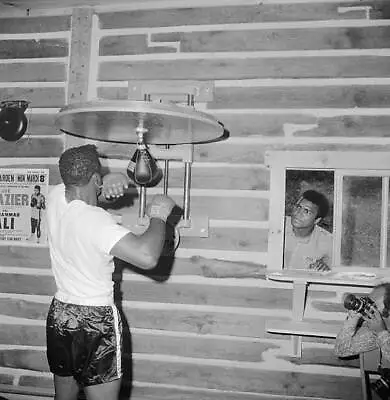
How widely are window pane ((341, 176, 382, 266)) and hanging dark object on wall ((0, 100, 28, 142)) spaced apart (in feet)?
8.05

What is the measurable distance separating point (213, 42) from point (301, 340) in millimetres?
2231

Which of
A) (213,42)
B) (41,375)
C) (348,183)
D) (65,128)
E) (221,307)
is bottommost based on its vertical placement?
(41,375)

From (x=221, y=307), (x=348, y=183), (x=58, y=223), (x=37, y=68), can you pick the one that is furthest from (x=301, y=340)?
(x=37, y=68)

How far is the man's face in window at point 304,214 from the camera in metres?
3.26

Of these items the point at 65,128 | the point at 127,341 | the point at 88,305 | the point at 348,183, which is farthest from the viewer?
the point at 127,341

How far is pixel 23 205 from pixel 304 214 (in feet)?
6.98

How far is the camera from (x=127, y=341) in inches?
135

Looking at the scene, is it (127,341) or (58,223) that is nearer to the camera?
(58,223)

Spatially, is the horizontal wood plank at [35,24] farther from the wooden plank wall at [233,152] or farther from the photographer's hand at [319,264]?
the photographer's hand at [319,264]

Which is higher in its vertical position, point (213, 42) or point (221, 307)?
point (213, 42)

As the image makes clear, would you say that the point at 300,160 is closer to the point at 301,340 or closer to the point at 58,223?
the point at 301,340

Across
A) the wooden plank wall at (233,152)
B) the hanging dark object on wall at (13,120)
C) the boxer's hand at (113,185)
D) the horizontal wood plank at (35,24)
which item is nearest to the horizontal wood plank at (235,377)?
the wooden plank wall at (233,152)

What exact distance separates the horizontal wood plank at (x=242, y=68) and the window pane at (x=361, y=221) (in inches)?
30.1

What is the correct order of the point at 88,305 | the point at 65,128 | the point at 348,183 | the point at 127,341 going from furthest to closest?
the point at 127,341 < the point at 348,183 < the point at 65,128 < the point at 88,305
